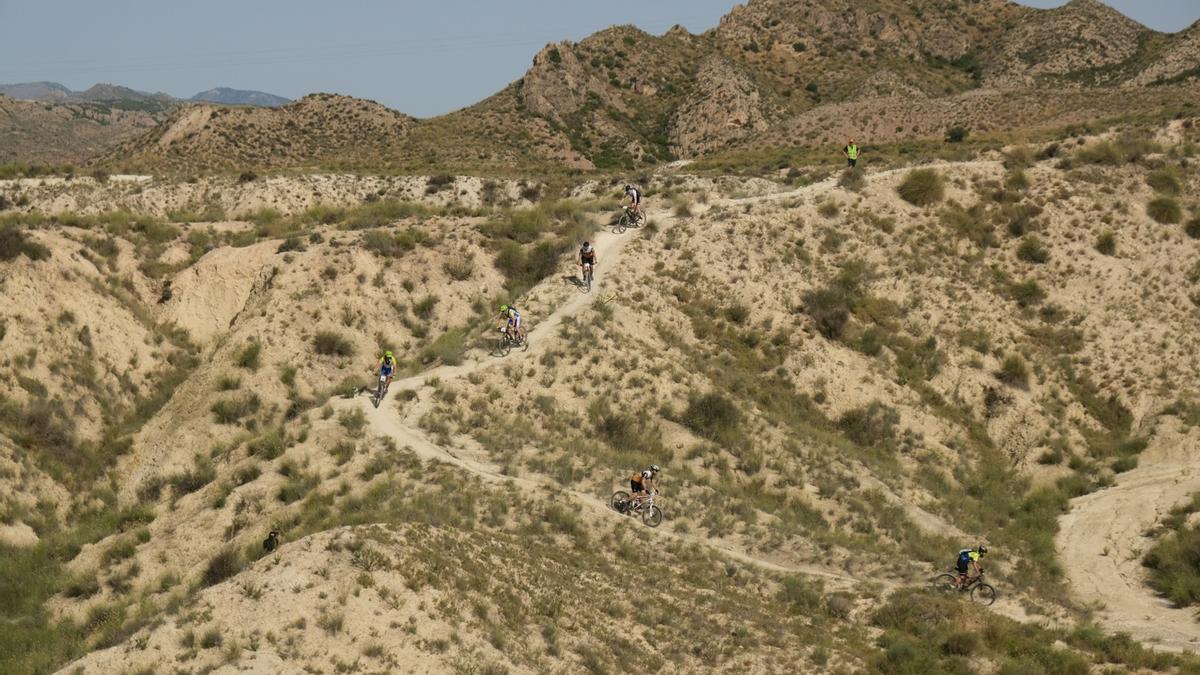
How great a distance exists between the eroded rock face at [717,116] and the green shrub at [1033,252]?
51795 millimetres

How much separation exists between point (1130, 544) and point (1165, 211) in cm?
2325

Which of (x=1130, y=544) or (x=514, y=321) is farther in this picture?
(x=514, y=321)

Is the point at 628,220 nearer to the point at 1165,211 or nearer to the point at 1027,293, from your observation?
the point at 1027,293

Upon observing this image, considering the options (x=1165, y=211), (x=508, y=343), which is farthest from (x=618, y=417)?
(x=1165, y=211)

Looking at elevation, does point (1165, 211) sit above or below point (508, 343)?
above

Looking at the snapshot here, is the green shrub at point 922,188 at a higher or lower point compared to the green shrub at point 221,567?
higher

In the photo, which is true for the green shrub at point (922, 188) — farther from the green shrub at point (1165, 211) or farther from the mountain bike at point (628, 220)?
the mountain bike at point (628, 220)

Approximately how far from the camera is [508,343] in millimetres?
34406

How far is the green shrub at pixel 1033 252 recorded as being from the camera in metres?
44.9

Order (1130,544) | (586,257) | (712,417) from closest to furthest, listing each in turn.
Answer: (1130,544) < (712,417) < (586,257)

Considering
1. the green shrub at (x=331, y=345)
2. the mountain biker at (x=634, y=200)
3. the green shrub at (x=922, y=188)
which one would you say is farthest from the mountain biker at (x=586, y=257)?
the green shrub at (x=922, y=188)

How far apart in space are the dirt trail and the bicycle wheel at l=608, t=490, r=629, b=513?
497 inches

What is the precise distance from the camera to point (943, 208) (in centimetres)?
4703

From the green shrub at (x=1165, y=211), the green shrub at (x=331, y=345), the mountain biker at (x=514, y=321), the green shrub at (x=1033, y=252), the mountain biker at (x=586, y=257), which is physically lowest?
the green shrub at (x=331, y=345)
